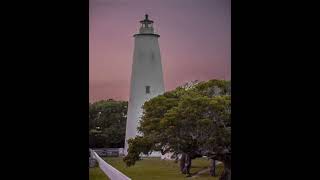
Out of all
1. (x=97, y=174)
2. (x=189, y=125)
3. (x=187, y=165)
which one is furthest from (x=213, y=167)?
(x=97, y=174)

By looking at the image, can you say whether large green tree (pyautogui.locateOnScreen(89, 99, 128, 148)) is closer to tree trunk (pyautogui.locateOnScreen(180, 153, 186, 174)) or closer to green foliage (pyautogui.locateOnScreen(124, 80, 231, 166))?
green foliage (pyautogui.locateOnScreen(124, 80, 231, 166))

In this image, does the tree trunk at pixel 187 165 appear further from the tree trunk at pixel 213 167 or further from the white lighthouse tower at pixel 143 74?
the white lighthouse tower at pixel 143 74

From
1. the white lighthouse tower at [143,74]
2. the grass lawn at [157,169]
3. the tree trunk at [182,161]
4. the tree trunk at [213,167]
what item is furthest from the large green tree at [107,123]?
the tree trunk at [213,167]

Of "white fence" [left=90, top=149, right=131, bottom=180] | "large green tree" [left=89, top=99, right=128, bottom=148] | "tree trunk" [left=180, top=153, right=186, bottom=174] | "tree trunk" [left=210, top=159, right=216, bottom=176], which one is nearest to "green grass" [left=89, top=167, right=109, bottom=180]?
"white fence" [left=90, top=149, right=131, bottom=180]
